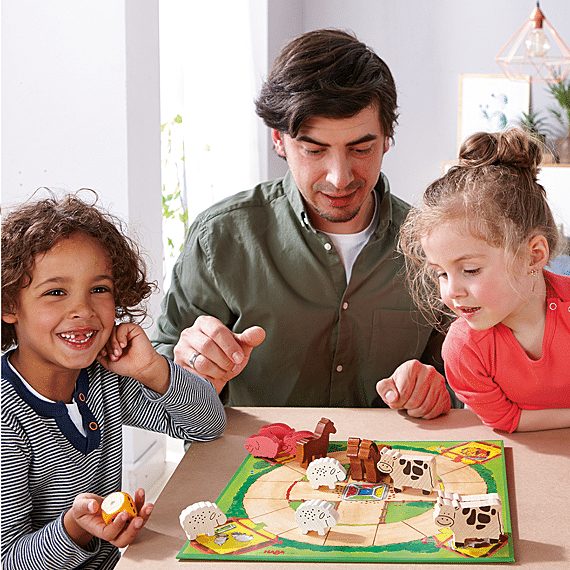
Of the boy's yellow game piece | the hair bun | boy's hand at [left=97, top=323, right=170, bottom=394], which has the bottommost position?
the boy's yellow game piece

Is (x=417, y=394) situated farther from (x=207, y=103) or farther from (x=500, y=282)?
(x=207, y=103)

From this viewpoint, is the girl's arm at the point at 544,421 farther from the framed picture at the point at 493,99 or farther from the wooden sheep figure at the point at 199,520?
the framed picture at the point at 493,99

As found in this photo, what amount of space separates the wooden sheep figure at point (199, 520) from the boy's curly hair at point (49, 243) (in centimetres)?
43

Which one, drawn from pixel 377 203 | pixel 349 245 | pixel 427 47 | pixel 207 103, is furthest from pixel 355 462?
pixel 427 47

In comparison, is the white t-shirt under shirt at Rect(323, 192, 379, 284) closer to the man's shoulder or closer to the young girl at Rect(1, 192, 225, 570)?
the man's shoulder

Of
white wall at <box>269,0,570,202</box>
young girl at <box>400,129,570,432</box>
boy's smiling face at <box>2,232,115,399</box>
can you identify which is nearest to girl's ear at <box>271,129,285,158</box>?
young girl at <box>400,129,570,432</box>

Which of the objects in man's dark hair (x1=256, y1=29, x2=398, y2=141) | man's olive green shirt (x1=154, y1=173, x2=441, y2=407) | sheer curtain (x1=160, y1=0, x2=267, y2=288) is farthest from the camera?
sheer curtain (x1=160, y1=0, x2=267, y2=288)

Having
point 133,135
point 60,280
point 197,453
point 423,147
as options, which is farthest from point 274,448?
point 423,147

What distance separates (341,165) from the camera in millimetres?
1389

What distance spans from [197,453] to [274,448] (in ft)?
0.43

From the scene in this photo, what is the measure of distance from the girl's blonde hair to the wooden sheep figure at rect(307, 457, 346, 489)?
381 mm

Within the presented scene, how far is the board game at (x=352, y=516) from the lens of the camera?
77cm

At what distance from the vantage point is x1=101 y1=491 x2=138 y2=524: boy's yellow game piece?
837mm

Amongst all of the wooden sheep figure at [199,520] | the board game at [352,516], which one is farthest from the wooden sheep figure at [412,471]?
the wooden sheep figure at [199,520]
